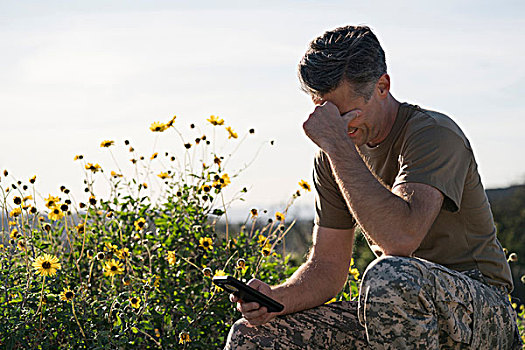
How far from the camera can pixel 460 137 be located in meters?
2.39

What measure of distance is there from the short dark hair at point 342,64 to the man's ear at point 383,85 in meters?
0.02

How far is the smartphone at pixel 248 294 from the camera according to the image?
2.36 m

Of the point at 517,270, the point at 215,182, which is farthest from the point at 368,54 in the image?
the point at 517,270

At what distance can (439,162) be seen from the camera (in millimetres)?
2299

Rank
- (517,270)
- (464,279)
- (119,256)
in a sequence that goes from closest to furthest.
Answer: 1. (464,279)
2. (119,256)
3. (517,270)

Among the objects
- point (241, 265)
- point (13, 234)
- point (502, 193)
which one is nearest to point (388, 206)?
point (241, 265)

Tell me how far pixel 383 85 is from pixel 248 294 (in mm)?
847

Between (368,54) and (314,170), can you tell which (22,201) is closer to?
(314,170)

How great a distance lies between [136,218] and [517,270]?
5.58 metres

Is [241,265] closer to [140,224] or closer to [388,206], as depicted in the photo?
[140,224]

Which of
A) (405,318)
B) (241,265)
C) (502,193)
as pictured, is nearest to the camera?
(405,318)

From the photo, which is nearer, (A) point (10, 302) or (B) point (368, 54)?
(B) point (368, 54)

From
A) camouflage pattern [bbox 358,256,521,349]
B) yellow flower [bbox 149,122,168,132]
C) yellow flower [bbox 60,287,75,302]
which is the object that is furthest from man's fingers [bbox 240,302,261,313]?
yellow flower [bbox 149,122,168,132]

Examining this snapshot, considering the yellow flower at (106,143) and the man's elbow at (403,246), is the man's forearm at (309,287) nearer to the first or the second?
the man's elbow at (403,246)
